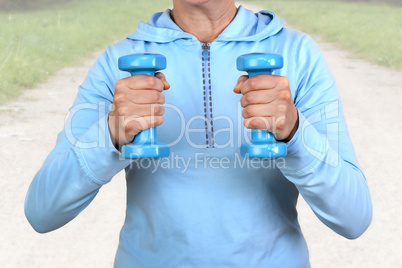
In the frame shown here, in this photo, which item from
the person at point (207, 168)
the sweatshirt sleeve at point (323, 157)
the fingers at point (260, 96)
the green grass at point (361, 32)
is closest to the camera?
the fingers at point (260, 96)

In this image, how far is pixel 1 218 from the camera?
15.0 ft

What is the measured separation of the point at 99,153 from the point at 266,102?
0.39 meters

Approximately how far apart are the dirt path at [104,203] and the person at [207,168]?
7.67ft

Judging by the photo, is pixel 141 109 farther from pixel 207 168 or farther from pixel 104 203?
pixel 104 203

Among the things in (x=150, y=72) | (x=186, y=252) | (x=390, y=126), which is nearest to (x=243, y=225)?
(x=186, y=252)

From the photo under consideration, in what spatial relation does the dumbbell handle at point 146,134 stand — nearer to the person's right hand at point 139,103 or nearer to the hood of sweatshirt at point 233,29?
the person's right hand at point 139,103

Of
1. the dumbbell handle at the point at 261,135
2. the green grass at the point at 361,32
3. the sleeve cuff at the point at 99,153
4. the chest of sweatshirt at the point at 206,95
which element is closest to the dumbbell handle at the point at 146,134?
the sleeve cuff at the point at 99,153

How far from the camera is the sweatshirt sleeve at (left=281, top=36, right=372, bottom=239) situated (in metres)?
1.46

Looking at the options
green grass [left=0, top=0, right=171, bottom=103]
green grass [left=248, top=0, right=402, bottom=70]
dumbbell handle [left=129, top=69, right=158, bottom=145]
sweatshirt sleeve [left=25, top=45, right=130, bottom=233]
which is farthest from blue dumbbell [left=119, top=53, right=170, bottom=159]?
green grass [left=248, top=0, right=402, bottom=70]

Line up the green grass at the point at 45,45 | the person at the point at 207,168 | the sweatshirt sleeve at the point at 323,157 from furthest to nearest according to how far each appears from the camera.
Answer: the green grass at the point at 45,45 → the person at the point at 207,168 → the sweatshirt sleeve at the point at 323,157

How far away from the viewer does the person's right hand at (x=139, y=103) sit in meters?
1.35

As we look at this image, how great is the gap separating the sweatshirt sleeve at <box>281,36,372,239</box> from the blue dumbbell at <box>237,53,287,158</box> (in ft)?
0.23

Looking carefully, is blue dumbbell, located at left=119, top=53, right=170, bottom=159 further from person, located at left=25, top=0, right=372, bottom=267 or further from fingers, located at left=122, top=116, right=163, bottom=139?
person, located at left=25, top=0, right=372, bottom=267

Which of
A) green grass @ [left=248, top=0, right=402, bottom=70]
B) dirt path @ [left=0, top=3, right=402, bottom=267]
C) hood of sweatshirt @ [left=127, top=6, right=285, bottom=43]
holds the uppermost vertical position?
green grass @ [left=248, top=0, right=402, bottom=70]
